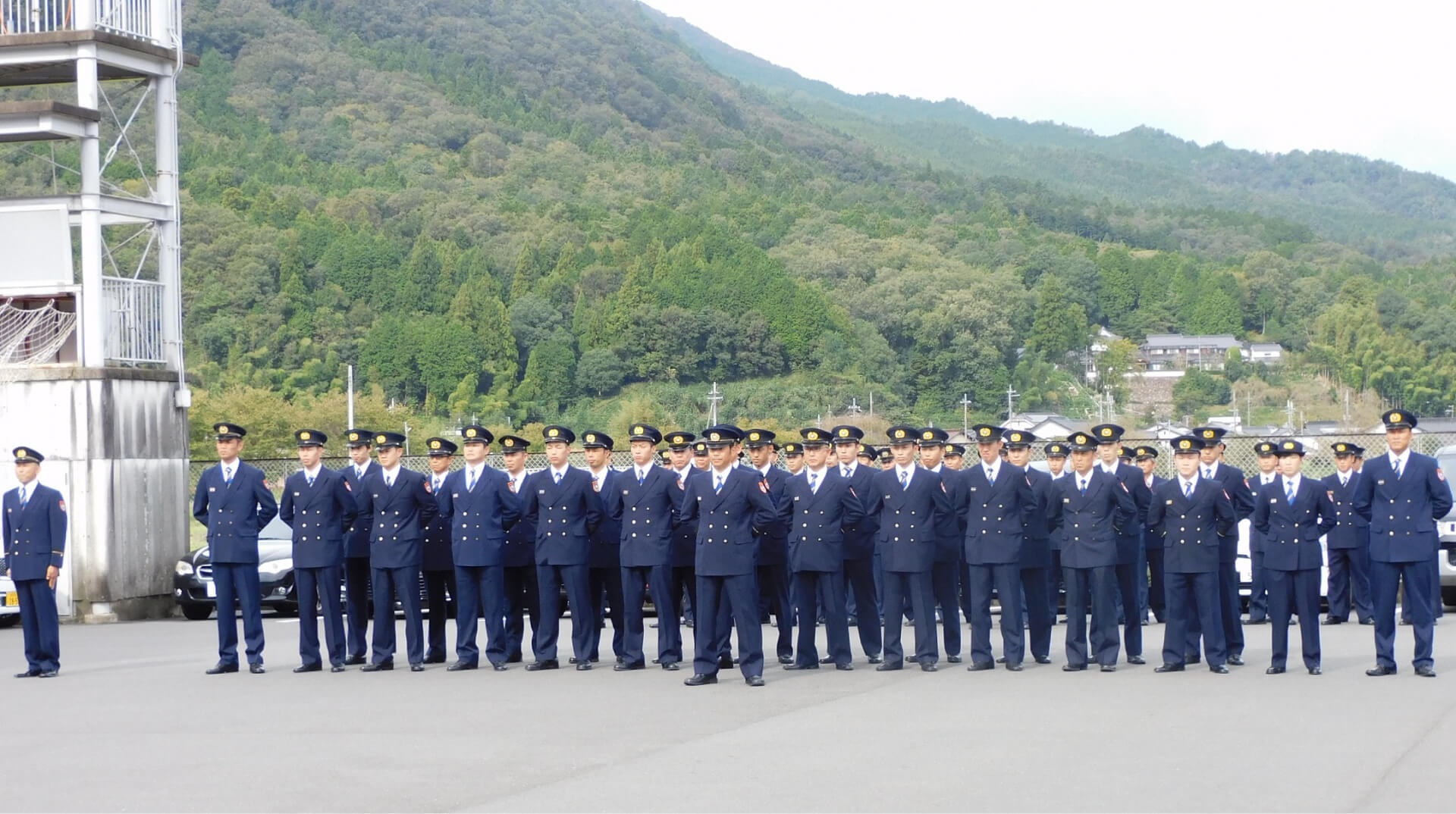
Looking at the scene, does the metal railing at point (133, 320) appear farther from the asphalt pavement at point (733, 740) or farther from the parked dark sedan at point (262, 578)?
the asphalt pavement at point (733, 740)

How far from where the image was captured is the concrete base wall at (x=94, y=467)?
19203mm

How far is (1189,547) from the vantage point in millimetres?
13305

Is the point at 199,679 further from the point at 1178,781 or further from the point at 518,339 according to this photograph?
the point at 518,339

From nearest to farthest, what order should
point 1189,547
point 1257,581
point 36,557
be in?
point 1189,547 < point 36,557 < point 1257,581

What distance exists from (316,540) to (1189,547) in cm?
672

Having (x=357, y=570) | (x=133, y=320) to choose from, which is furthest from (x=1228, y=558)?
(x=133, y=320)

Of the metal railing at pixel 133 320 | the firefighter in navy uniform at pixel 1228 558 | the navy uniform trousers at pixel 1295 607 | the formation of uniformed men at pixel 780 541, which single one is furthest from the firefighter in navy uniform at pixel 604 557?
the metal railing at pixel 133 320

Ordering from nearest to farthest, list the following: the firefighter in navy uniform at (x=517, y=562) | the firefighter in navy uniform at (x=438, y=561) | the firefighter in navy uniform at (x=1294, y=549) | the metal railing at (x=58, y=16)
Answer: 1. the firefighter in navy uniform at (x=1294, y=549)
2. the firefighter in navy uniform at (x=517, y=562)
3. the firefighter in navy uniform at (x=438, y=561)
4. the metal railing at (x=58, y=16)

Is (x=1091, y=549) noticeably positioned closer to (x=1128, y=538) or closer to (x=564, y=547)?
(x=1128, y=538)

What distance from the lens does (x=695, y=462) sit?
14273 millimetres

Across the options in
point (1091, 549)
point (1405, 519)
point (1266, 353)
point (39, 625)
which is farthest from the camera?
point (1266, 353)

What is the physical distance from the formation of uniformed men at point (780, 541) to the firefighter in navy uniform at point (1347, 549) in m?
2.31

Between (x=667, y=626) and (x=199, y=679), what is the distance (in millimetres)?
3503

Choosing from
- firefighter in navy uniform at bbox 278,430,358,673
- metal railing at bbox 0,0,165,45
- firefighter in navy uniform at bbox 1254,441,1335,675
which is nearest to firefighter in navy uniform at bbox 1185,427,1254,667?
firefighter in navy uniform at bbox 1254,441,1335,675
